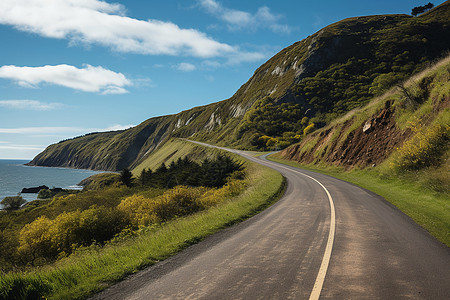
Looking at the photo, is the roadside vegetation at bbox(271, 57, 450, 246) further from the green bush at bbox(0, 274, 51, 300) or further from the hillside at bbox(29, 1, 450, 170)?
the hillside at bbox(29, 1, 450, 170)

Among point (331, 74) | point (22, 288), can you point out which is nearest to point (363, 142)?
point (22, 288)

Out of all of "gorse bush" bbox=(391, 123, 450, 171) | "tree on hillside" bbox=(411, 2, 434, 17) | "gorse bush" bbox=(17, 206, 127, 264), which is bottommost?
"gorse bush" bbox=(17, 206, 127, 264)

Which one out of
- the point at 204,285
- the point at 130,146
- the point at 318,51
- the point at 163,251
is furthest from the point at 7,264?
the point at 130,146

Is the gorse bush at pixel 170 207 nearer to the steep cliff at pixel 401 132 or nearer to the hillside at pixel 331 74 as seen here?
the steep cliff at pixel 401 132

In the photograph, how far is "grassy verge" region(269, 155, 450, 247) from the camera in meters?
8.88

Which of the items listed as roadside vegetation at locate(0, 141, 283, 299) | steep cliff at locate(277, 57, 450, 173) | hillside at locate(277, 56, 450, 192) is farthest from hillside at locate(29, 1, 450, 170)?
roadside vegetation at locate(0, 141, 283, 299)

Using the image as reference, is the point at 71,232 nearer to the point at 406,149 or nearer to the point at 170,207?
the point at 170,207

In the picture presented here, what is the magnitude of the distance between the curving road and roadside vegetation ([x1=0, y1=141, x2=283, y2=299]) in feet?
2.95

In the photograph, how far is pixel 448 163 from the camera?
1489 cm

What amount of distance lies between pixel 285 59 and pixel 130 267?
110m

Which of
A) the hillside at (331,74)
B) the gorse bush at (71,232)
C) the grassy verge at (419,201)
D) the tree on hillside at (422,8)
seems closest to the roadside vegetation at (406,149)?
the grassy verge at (419,201)

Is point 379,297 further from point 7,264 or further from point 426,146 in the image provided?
point 7,264

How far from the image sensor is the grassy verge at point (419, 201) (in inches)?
349

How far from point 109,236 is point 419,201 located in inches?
701
